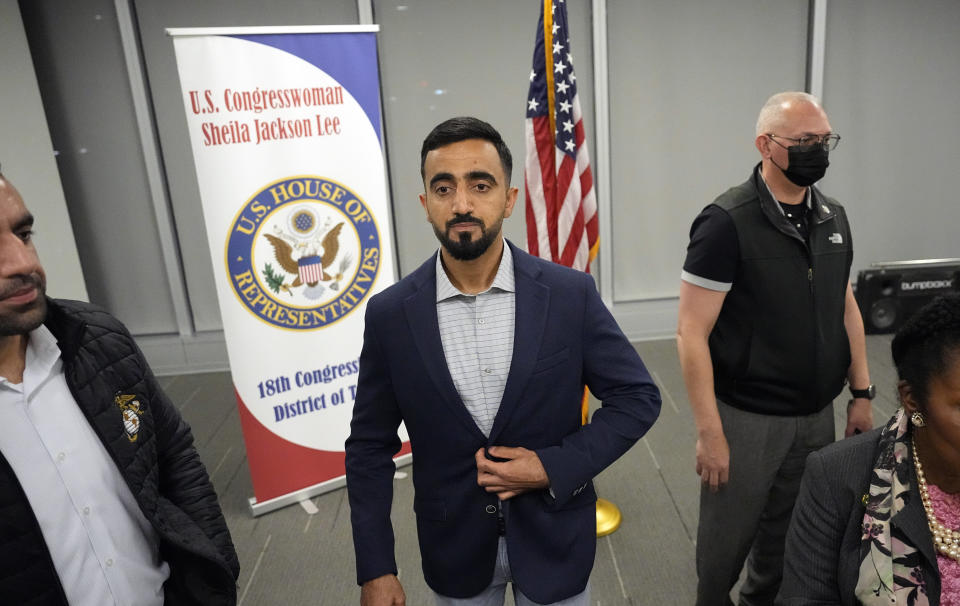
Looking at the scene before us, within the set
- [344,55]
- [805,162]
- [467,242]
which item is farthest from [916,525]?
[344,55]

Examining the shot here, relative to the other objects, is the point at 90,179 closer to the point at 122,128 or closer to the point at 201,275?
the point at 122,128

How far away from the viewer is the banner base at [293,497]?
3047 millimetres

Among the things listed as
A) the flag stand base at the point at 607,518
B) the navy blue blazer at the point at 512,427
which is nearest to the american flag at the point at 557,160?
the flag stand base at the point at 607,518

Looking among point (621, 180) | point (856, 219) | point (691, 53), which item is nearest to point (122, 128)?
point (621, 180)

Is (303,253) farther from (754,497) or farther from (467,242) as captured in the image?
(754,497)

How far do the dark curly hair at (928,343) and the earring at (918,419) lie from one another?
0.03m

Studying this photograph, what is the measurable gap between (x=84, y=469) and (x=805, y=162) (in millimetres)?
1850

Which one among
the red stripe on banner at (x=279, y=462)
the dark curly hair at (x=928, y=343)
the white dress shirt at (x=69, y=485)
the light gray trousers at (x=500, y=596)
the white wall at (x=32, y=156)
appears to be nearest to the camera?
the dark curly hair at (x=928, y=343)

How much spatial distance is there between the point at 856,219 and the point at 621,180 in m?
1.83

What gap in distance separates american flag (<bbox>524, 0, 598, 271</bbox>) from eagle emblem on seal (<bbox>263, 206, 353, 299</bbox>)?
889 mm

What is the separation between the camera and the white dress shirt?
1.13 meters

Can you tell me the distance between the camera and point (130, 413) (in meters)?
1.30

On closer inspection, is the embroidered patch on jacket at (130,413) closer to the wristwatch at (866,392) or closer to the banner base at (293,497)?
the banner base at (293,497)

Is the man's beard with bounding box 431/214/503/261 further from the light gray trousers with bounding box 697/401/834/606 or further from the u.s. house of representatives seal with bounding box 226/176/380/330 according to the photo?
the u.s. house of representatives seal with bounding box 226/176/380/330
